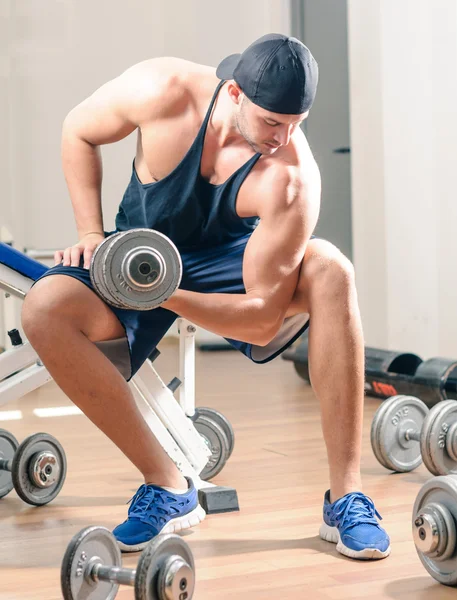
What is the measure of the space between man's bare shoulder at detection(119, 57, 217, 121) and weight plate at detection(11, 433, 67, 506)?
77cm

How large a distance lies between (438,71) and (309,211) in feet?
8.03

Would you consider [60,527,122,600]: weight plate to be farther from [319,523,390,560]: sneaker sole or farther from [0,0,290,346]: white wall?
[0,0,290,346]: white wall

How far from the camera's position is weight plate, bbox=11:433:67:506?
189cm

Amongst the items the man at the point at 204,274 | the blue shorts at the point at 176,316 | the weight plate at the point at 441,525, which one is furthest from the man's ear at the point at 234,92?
the weight plate at the point at 441,525

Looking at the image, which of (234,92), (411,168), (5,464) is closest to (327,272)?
(234,92)

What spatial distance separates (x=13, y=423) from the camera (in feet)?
9.61

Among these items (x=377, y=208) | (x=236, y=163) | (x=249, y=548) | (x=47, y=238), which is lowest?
(x=47, y=238)

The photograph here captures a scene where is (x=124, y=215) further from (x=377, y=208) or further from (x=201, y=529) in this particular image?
(x=377, y=208)

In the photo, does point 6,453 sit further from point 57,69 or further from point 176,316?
point 57,69

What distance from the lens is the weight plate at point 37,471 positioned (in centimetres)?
189

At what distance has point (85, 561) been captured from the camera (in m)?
1.14

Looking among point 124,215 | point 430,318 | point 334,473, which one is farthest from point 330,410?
point 430,318

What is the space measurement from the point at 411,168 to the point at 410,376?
3.74 ft

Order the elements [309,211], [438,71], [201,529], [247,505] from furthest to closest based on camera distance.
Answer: [438,71]
[247,505]
[201,529]
[309,211]
